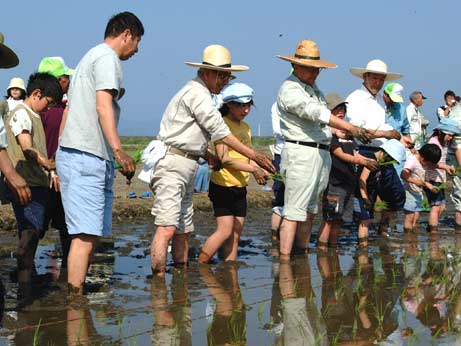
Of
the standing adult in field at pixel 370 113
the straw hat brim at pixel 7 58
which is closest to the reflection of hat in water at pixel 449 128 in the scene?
the standing adult in field at pixel 370 113

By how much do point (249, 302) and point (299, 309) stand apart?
417mm

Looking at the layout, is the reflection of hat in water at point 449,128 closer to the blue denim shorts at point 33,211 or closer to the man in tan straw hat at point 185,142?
the man in tan straw hat at point 185,142

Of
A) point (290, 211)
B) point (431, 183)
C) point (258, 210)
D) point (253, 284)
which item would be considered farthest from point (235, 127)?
point (258, 210)

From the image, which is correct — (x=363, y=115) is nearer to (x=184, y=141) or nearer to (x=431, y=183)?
(x=431, y=183)

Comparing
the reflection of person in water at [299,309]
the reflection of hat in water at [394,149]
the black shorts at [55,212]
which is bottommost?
the reflection of person in water at [299,309]

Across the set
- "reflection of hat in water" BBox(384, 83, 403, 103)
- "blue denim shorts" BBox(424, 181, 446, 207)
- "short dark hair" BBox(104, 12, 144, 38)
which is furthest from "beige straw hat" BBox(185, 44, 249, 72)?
"blue denim shorts" BBox(424, 181, 446, 207)

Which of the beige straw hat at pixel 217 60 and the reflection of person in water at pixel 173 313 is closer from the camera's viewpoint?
the reflection of person in water at pixel 173 313

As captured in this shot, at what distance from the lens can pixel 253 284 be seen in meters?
6.71

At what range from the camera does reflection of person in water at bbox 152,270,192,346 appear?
4941 mm

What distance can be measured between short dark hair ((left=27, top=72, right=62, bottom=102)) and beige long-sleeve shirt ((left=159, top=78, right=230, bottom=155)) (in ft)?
2.91

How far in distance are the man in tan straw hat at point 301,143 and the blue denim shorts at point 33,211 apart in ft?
7.44

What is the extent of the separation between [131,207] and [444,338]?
6.51 metres

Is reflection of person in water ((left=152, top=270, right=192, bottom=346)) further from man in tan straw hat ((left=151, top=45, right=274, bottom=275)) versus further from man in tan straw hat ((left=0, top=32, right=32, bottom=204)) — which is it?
man in tan straw hat ((left=0, top=32, right=32, bottom=204))

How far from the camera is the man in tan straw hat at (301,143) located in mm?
7715
